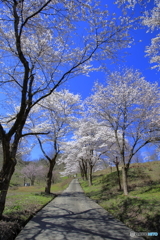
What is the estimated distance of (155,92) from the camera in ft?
39.0

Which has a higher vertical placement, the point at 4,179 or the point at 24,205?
the point at 4,179

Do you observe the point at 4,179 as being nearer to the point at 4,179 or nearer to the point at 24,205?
the point at 4,179

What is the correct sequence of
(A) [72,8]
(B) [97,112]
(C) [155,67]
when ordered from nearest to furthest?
1. (A) [72,8]
2. (C) [155,67]
3. (B) [97,112]

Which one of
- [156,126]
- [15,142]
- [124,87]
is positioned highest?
[124,87]

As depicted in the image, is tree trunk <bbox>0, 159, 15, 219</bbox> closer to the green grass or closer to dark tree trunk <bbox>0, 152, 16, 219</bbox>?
dark tree trunk <bbox>0, 152, 16, 219</bbox>

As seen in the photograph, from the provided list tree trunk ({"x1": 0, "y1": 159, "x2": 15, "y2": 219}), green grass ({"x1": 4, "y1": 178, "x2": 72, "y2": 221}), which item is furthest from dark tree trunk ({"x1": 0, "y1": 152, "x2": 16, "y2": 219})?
green grass ({"x1": 4, "y1": 178, "x2": 72, "y2": 221})

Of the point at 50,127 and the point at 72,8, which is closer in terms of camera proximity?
the point at 72,8

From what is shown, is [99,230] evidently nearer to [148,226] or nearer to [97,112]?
[148,226]

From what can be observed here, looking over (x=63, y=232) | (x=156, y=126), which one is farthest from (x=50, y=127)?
(x=63, y=232)

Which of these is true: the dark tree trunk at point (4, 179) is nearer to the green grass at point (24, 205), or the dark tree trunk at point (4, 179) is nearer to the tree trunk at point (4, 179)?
the tree trunk at point (4, 179)

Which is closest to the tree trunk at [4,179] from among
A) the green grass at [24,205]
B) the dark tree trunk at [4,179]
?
the dark tree trunk at [4,179]

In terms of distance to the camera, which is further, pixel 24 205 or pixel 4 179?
pixel 24 205

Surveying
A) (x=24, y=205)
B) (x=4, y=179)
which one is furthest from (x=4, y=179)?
(x=24, y=205)

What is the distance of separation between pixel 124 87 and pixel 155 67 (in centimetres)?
433
